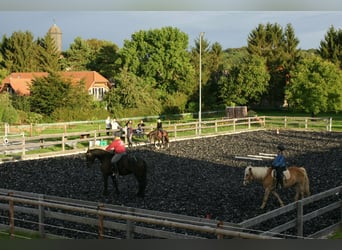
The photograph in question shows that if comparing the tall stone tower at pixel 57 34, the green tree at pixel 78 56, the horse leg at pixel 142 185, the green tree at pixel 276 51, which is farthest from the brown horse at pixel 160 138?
the tall stone tower at pixel 57 34

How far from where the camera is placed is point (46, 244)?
691 centimetres

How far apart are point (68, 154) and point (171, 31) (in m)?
35.6

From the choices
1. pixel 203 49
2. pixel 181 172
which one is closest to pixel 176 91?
pixel 203 49

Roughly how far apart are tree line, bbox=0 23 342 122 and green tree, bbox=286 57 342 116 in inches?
2.8

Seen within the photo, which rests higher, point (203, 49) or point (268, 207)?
point (203, 49)

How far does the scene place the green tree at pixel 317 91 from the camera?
34906mm

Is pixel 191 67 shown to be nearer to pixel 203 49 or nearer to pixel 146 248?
pixel 203 49

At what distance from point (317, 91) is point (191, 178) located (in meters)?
23.8

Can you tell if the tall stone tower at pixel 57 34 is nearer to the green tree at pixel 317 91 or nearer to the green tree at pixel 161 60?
the green tree at pixel 161 60

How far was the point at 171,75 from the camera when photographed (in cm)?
5125

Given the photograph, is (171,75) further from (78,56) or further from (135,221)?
(135,221)

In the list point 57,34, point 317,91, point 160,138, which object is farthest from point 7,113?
point 57,34

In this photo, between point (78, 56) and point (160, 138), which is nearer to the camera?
point (160, 138)

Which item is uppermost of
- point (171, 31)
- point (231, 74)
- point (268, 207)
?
point (171, 31)
